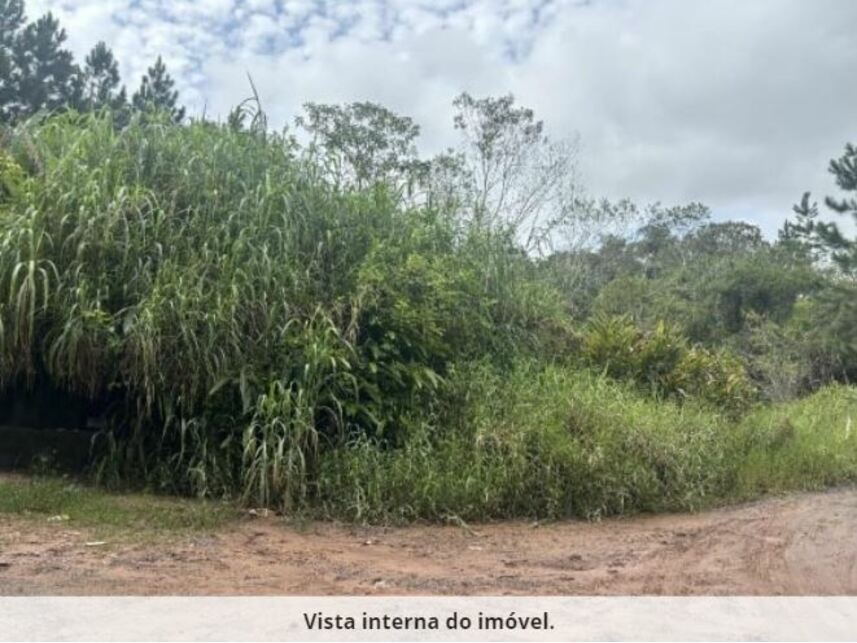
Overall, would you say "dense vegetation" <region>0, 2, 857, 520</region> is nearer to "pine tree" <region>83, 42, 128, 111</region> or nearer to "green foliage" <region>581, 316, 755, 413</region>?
"green foliage" <region>581, 316, 755, 413</region>

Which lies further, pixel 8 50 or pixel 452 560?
pixel 8 50

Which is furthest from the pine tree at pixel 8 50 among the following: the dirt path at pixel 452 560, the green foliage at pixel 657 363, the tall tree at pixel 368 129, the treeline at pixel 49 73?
the dirt path at pixel 452 560

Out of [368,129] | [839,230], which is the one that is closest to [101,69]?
[368,129]

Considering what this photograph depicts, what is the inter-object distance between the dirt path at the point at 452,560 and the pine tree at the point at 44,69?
72.1 ft

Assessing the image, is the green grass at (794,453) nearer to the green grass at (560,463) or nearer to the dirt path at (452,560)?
the green grass at (560,463)

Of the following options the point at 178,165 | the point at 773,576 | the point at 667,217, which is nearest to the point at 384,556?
the point at 773,576

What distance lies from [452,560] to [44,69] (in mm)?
24599

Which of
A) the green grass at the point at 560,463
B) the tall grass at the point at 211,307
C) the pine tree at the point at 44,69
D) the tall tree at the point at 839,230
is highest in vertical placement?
the pine tree at the point at 44,69

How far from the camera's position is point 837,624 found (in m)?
3.57

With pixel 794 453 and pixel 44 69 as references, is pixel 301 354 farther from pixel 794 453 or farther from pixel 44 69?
pixel 44 69

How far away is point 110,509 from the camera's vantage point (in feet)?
18.3

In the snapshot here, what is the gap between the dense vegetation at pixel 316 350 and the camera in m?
6.17

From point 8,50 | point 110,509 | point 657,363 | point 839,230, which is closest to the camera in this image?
point 110,509

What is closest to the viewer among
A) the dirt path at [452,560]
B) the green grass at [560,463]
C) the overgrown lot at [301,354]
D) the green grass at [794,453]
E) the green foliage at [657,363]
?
the dirt path at [452,560]
